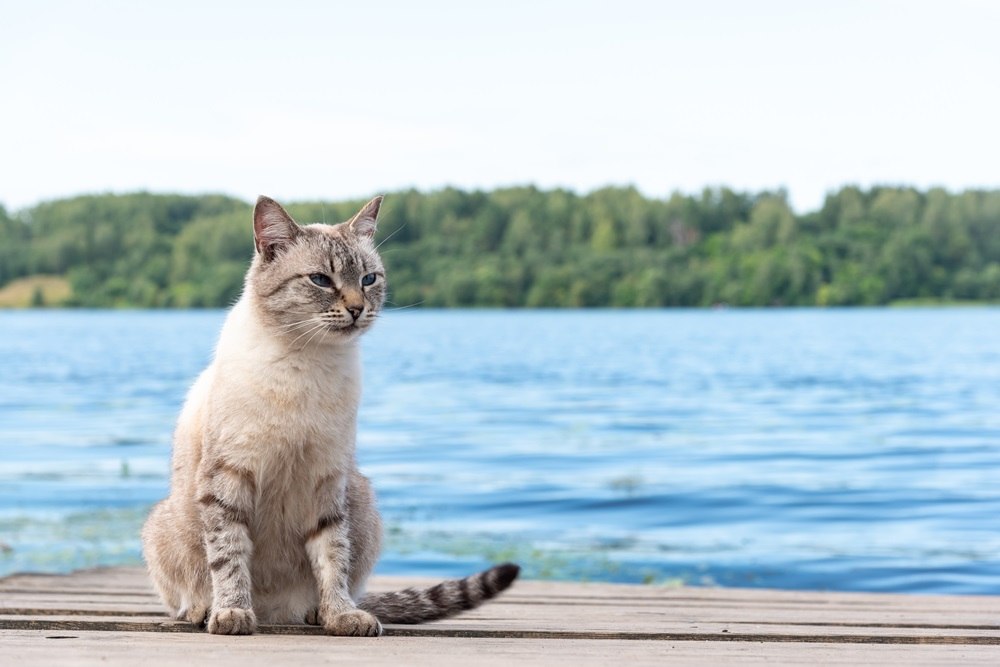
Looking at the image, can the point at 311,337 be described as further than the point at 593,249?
No

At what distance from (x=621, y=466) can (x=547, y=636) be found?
12475 millimetres

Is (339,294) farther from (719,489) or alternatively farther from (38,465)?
(38,465)

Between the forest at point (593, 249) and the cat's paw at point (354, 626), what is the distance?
1964 inches

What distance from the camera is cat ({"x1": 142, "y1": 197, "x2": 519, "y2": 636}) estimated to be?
12.6ft

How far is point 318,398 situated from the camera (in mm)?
3887

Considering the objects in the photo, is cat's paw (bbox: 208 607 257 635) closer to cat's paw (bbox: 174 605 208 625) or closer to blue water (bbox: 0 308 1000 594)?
cat's paw (bbox: 174 605 208 625)

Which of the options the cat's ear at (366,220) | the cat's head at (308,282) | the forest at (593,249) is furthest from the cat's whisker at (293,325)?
the forest at (593,249)

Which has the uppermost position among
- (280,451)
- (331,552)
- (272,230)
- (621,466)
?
(272,230)

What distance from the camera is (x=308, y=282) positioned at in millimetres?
3918

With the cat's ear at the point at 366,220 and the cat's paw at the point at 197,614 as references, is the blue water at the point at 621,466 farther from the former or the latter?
the cat's paw at the point at 197,614

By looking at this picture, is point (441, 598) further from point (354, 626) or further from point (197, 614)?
point (197, 614)

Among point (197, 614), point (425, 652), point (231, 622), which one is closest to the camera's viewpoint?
point (425, 652)

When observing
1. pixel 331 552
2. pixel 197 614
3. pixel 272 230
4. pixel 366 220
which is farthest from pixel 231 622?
pixel 366 220

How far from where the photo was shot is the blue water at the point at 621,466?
10258mm
